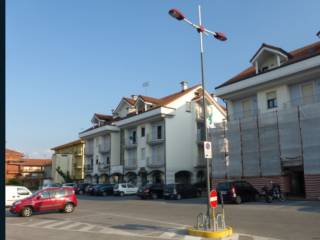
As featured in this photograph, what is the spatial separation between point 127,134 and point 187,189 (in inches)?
842

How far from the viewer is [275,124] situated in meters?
30.0

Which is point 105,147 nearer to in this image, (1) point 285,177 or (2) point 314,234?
(1) point 285,177

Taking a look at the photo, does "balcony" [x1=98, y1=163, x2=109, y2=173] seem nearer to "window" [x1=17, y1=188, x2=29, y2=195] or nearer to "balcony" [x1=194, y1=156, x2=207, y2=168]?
"balcony" [x1=194, y1=156, x2=207, y2=168]

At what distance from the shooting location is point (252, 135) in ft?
105

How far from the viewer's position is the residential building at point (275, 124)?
1078 inches

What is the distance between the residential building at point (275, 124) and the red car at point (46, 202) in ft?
52.8

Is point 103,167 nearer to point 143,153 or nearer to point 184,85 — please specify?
point 143,153

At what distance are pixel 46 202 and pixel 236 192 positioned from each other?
12.6 meters

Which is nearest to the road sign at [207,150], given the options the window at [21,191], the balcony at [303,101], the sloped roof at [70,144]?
the window at [21,191]

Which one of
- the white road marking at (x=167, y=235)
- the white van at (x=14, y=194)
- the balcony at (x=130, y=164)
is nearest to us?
the white road marking at (x=167, y=235)

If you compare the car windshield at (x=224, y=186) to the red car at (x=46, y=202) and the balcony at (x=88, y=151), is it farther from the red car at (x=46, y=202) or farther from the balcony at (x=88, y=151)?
the balcony at (x=88, y=151)

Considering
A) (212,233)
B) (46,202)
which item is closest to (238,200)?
(46,202)

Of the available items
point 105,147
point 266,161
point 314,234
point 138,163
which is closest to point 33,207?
point 314,234

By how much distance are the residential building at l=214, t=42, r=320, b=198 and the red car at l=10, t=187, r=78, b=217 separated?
16103mm
